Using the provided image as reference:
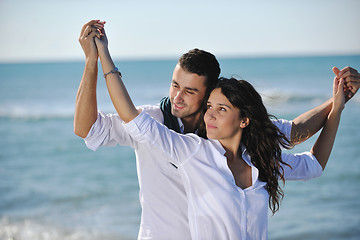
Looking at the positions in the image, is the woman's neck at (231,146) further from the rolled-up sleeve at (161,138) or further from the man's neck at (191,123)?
the man's neck at (191,123)

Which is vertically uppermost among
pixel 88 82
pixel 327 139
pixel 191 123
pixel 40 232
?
pixel 88 82

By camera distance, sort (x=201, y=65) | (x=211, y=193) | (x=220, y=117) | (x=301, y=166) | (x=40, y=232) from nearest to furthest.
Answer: (x=211, y=193)
(x=220, y=117)
(x=301, y=166)
(x=201, y=65)
(x=40, y=232)

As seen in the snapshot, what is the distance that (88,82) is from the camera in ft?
6.50

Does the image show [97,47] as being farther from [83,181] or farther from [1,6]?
[1,6]

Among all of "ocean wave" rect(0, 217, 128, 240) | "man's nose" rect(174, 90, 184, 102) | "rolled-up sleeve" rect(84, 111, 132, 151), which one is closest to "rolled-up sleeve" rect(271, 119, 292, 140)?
"man's nose" rect(174, 90, 184, 102)

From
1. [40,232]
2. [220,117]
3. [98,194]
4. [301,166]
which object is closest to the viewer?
[220,117]

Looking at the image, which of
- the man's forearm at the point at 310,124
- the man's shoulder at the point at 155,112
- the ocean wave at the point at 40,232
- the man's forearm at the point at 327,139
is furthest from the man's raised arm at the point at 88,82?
the ocean wave at the point at 40,232

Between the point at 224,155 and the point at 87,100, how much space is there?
73 centimetres

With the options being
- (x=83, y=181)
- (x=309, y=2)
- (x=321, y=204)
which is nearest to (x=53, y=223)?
(x=83, y=181)

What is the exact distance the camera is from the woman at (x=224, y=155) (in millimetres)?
1929

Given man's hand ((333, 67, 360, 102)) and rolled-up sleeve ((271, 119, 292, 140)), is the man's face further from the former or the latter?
man's hand ((333, 67, 360, 102))

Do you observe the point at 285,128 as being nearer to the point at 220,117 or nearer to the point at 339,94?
the point at 339,94

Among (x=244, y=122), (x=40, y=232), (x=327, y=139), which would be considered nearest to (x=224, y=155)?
(x=244, y=122)

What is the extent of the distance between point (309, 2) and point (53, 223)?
29037mm
